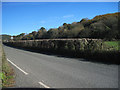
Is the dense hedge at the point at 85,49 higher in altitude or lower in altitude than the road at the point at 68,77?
higher

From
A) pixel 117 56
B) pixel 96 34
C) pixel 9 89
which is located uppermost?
pixel 96 34

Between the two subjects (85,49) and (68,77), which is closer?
(68,77)

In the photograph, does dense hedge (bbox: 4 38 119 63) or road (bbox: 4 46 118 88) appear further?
dense hedge (bbox: 4 38 119 63)

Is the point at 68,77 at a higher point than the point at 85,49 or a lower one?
lower

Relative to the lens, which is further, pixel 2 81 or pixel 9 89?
pixel 2 81

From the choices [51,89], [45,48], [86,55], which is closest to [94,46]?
[86,55]

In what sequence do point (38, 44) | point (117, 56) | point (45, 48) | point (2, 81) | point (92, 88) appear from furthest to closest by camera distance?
point (38, 44) < point (45, 48) < point (117, 56) < point (2, 81) < point (92, 88)

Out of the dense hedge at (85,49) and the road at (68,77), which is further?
the dense hedge at (85,49)

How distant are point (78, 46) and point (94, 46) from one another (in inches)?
88.9

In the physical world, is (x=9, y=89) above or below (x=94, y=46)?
below

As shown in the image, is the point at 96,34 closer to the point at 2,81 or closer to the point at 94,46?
the point at 94,46

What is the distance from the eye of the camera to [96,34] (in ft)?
90.6

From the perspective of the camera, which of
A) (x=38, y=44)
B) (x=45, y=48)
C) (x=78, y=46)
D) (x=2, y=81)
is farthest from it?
(x=38, y=44)

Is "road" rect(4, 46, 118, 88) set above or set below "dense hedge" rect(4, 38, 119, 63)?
below
